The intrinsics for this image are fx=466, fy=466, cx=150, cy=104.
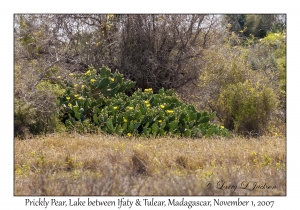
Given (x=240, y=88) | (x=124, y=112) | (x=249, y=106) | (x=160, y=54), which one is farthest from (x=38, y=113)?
(x=160, y=54)

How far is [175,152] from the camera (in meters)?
6.90

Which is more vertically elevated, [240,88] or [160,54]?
[160,54]

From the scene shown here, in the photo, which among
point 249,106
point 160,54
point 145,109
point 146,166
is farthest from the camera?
point 160,54

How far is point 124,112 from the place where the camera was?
9.38 m

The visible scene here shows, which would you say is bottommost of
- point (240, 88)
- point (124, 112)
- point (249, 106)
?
point (124, 112)

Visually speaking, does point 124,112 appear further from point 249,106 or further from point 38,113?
point 249,106

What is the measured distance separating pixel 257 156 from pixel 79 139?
2972 mm

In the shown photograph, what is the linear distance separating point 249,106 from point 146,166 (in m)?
4.94

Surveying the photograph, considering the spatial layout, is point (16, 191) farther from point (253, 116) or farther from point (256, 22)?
point (256, 22)

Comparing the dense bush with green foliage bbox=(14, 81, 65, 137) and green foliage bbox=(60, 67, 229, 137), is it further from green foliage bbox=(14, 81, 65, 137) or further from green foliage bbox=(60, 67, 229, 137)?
green foliage bbox=(14, 81, 65, 137)

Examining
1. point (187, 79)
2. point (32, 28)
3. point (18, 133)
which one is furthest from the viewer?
point (187, 79)

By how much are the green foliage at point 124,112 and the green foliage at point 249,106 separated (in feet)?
3.37

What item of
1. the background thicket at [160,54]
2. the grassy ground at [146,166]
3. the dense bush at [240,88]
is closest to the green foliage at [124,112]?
the grassy ground at [146,166]
